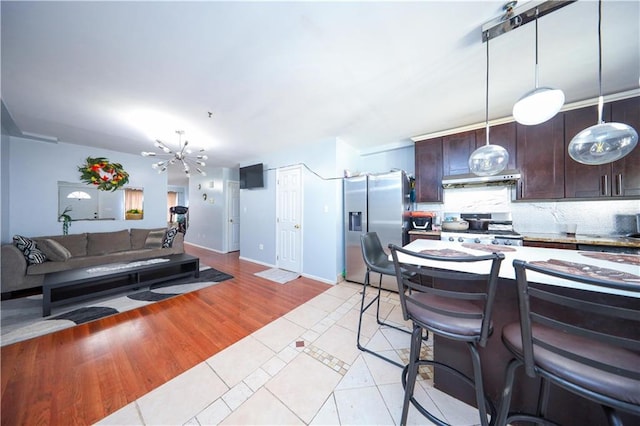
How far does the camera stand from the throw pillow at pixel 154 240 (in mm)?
4121

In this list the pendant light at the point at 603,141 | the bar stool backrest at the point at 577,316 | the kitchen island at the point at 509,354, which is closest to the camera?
the bar stool backrest at the point at 577,316

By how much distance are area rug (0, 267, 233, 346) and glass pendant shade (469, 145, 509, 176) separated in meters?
3.80

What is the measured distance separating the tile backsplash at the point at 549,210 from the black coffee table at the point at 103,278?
4.48m

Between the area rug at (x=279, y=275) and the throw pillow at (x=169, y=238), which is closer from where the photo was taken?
the area rug at (x=279, y=275)

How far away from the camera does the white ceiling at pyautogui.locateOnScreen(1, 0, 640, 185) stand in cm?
130

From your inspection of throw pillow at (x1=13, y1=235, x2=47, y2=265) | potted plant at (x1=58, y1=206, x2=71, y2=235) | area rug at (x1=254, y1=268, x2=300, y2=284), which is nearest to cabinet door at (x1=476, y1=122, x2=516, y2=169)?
area rug at (x1=254, y1=268, x2=300, y2=284)

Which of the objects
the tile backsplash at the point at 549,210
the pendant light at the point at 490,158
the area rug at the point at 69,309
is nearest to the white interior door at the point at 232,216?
the area rug at the point at 69,309

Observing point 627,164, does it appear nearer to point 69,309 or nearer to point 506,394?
point 506,394

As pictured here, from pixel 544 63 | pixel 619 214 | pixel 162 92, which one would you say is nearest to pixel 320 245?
pixel 162 92

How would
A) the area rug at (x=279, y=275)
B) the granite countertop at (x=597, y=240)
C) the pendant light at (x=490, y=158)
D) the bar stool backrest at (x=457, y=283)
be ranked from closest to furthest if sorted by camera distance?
the bar stool backrest at (x=457, y=283) < the pendant light at (x=490, y=158) < the granite countertop at (x=597, y=240) < the area rug at (x=279, y=275)

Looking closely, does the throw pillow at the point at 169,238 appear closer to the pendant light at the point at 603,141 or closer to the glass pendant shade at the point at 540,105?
the glass pendant shade at the point at 540,105

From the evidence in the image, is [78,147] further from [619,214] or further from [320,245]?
[619,214]

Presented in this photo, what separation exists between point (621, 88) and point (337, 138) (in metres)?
3.13

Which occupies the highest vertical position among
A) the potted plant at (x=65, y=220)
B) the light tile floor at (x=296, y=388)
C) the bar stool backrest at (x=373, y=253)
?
the potted plant at (x=65, y=220)
